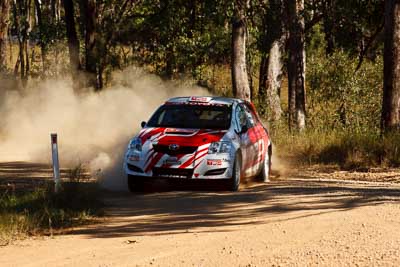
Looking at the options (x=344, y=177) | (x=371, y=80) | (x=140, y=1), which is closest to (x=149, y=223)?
(x=344, y=177)

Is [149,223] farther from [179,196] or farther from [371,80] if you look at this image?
[371,80]

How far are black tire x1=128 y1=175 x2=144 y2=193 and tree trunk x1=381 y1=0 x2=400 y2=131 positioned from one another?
313 inches

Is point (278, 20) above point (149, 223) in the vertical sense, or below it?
above

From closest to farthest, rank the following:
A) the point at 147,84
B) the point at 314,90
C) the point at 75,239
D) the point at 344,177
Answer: the point at 75,239 → the point at 344,177 → the point at 147,84 → the point at 314,90

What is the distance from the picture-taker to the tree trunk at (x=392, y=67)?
65.1ft

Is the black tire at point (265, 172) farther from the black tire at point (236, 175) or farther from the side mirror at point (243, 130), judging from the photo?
the black tire at point (236, 175)

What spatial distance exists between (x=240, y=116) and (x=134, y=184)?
264cm

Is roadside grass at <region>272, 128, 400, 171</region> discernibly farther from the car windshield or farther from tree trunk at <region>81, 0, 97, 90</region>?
tree trunk at <region>81, 0, 97, 90</region>

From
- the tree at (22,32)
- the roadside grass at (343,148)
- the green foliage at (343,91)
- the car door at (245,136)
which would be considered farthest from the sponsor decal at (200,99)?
the tree at (22,32)

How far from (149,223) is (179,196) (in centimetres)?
246

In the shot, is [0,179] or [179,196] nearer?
[179,196]

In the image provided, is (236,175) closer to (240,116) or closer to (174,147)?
(174,147)

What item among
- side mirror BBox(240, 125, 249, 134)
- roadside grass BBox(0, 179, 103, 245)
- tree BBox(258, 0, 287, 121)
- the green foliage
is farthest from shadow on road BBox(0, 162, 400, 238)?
tree BBox(258, 0, 287, 121)

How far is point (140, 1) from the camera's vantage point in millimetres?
40438
